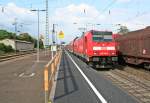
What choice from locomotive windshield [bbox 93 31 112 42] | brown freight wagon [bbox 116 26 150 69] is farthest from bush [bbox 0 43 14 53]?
locomotive windshield [bbox 93 31 112 42]

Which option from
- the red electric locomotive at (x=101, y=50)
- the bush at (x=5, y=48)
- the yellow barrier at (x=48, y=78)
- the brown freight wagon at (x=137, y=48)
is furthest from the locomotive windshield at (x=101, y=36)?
the bush at (x=5, y=48)

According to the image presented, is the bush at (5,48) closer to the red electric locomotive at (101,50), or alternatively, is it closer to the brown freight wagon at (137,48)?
the brown freight wagon at (137,48)

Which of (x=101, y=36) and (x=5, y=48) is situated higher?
(x=101, y=36)

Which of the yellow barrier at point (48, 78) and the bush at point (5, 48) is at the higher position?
the bush at point (5, 48)

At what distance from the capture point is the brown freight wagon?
26562mm

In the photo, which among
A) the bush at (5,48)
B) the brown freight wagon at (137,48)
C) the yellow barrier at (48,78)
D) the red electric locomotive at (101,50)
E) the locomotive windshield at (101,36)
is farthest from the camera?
the bush at (5,48)

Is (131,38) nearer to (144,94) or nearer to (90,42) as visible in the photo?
(90,42)

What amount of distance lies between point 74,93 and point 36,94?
1.52 m

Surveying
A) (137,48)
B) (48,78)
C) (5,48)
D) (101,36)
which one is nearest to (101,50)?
(101,36)

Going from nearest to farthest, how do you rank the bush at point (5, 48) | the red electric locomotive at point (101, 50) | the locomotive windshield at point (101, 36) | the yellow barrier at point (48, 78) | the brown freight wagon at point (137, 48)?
the yellow barrier at point (48, 78)
the brown freight wagon at point (137, 48)
the red electric locomotive at point (101, 50)
the locomotive windshield at point (101, 36)
the bush at point (5, 48)

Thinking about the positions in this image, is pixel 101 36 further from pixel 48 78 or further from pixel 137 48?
pixel 48 78

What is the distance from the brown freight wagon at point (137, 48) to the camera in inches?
1046

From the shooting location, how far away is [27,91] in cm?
1443

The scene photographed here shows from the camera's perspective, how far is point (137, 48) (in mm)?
29234
